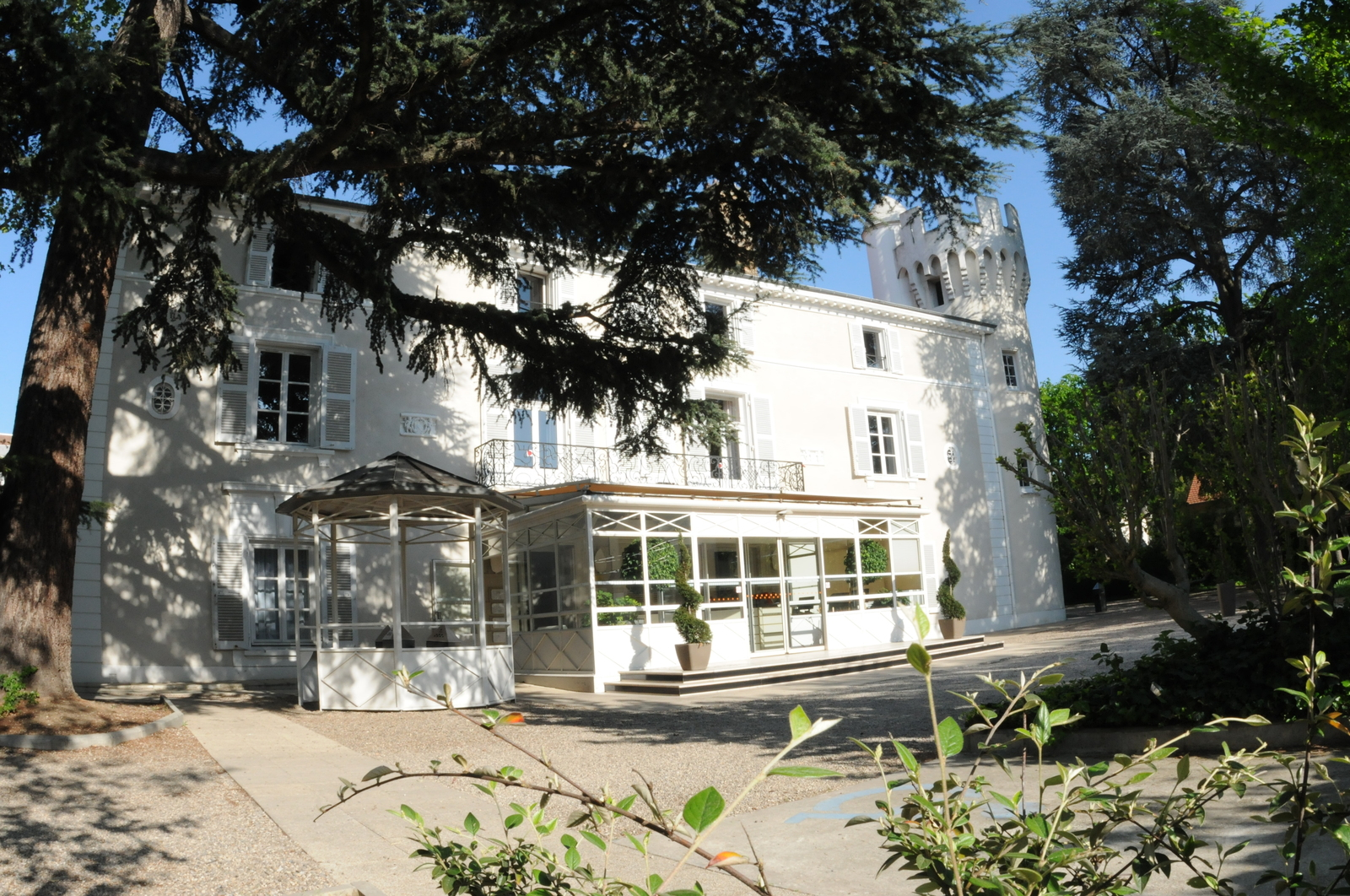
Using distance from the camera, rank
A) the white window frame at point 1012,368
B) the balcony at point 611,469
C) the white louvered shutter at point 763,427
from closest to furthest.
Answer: the balcony at point 611,469, the white louvered shutter at point 763,427, the white window frame at point 1012,368

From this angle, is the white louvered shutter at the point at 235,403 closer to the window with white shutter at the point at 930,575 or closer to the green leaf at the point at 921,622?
the window with white shutter at the point at 930,575

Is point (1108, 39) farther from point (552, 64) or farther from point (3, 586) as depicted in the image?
point (3, 586)

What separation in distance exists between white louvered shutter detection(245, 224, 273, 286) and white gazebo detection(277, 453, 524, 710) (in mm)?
3989

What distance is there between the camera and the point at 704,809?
99 cm

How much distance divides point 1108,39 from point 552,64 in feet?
58.4

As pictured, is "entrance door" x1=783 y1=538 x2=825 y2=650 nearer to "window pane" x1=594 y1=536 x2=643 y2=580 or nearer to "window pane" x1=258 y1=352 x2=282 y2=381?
"window pane" x1=594 y1=536 x2=643 y2=580

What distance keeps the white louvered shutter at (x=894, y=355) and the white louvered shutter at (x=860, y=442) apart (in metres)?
1.64

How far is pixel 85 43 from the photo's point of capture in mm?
7332

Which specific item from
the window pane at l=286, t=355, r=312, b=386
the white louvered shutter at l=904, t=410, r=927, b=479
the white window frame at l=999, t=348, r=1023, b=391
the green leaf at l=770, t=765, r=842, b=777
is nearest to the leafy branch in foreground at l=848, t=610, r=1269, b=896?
the green leaf at l=770, t=765, r=842, b=777

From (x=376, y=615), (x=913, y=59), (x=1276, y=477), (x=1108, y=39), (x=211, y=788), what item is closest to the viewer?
(x=211, y=788)

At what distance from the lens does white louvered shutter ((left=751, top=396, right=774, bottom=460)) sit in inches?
741

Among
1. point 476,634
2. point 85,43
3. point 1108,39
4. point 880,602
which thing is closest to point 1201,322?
point 1108,39

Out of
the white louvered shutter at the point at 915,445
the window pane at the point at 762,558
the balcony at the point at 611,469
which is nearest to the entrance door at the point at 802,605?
the window pane at the point at 762,558

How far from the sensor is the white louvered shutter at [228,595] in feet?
44.3
